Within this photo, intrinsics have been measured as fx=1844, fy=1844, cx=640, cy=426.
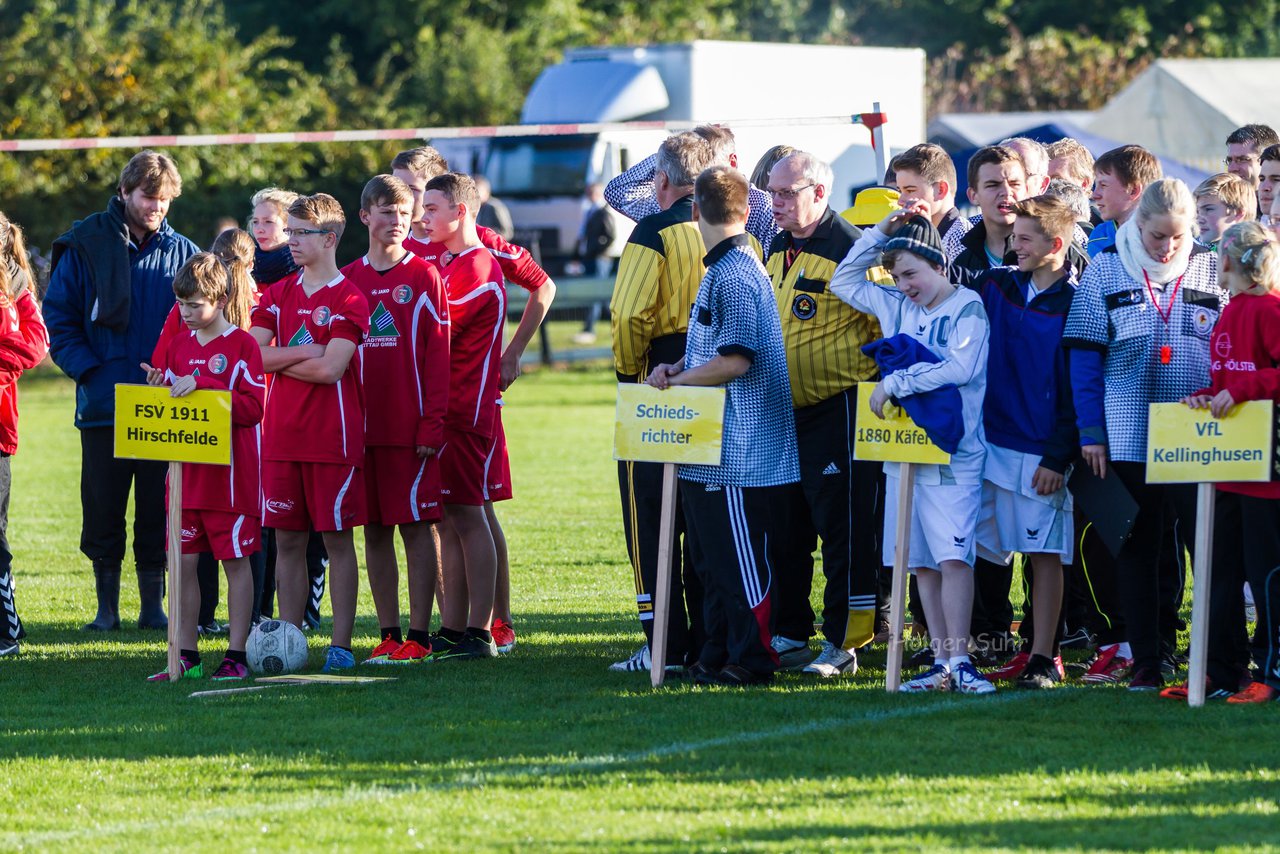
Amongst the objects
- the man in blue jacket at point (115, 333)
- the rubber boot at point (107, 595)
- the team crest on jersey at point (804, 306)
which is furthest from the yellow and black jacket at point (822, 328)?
the rubber boot at point (107, 595)

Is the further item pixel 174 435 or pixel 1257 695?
pixel 174 435

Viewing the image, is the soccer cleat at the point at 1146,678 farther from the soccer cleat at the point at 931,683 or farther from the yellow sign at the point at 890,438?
the yellow sign at the point at 890,438

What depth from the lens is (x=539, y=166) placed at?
97.6 feet

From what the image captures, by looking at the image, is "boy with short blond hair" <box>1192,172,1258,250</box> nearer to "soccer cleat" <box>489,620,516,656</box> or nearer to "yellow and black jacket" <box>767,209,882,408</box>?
"yellow and black jacket" <box>767,209,882,408</box>

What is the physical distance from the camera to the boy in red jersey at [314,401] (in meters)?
7.59

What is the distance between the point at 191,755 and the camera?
245 inches

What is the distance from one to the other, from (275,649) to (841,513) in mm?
2459

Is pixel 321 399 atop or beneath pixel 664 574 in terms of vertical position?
atop

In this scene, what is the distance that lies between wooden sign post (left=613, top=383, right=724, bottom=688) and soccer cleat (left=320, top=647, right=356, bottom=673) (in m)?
1.38

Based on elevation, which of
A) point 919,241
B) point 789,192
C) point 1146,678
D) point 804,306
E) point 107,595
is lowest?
point 107,595

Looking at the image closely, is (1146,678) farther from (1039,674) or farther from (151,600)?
(151,600)

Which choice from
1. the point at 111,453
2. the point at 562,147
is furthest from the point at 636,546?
the point at 562,147

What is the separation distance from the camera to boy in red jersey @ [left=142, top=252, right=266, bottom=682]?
7562 mm

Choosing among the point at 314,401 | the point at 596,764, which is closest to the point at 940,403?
the point at 596,764
